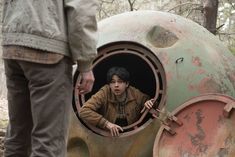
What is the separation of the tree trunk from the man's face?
2.76 m

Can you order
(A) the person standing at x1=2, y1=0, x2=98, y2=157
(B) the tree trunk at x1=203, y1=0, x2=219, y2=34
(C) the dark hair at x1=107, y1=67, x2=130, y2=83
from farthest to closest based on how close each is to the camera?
(B) the tree trunk at x1=203, y1=0, x2=219, y2=34 → (C) the dark hair at x1=107, y1=67, x2=130, y2=83 → (A) the person standing at x1=2, y1=0, x2=98, y2=157

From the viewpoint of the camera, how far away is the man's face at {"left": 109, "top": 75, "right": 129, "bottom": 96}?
16.1ft

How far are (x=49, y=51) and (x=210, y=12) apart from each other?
5.26 meters

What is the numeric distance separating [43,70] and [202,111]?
1.94 metres

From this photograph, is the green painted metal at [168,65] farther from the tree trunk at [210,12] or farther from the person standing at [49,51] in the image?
the tree trunk at [210,12]

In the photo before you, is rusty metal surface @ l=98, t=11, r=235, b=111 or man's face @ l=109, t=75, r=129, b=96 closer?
rusty metal surface @ l=98, t=11, r=235, b=111

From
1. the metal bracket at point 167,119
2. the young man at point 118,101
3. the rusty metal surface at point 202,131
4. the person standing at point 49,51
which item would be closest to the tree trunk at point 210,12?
the young man at point 118,101

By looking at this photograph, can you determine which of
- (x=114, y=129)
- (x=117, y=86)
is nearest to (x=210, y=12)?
(x=117, y=86)

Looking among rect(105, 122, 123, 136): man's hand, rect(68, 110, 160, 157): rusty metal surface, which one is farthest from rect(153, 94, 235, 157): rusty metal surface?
rect(105, 122, 123, 136): man's hand

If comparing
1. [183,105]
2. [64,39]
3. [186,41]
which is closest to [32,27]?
[64,39]

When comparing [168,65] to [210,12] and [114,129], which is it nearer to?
[114,129]

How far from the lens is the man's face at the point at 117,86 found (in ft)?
16.1

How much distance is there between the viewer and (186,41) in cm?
451

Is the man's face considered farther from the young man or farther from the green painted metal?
the green painted metal
